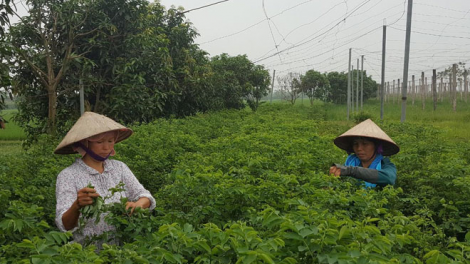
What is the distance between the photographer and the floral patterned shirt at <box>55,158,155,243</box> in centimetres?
262

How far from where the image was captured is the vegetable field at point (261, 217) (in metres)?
1.87

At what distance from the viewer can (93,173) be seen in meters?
2.80

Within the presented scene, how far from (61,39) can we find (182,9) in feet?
19.8

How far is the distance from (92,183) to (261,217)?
48.9 inches

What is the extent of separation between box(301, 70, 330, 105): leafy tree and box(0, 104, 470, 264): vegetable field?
43764mm

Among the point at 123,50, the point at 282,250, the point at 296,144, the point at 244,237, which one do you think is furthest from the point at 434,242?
the point at 123,50

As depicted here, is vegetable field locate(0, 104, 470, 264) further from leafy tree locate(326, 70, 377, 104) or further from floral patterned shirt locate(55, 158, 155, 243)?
leafy tree locate(326, 70, 377, 104)

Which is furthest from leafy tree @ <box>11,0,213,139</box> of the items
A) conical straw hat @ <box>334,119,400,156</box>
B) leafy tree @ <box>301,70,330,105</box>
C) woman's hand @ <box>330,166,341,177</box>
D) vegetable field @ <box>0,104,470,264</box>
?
leafy tree @ <box>301,70,330,105</box>

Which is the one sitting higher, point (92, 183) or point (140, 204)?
point (92, 183)

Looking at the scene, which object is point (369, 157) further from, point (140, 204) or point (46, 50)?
point (46, 50)

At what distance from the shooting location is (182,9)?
15.2m

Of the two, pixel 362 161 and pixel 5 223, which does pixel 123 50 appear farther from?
pixel 5 223

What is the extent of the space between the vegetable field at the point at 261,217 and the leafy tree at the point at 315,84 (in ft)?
144

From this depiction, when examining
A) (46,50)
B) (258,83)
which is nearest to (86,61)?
(46,50)
